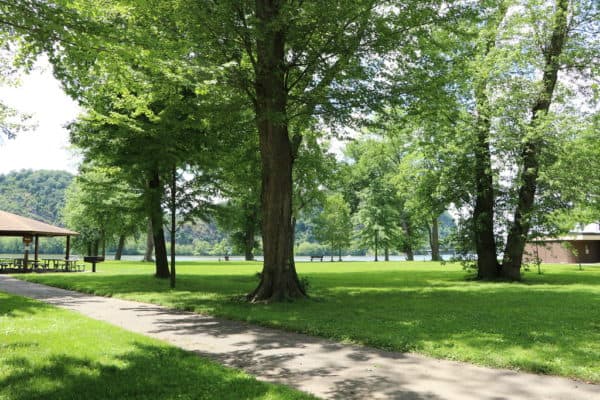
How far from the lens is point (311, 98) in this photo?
1364 centimetres

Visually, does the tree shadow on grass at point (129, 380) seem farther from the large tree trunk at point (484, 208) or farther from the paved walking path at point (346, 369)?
the large tree trunk at point (484, 208)

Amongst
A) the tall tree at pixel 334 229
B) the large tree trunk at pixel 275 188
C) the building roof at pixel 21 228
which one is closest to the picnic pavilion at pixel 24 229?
the building roof at pixel 21 228

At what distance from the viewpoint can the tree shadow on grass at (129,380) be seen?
5188mm

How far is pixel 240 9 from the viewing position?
1289cm

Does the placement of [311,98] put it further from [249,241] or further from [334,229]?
[334,229]

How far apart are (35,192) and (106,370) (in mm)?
159274

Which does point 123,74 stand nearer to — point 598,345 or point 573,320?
point 598,345

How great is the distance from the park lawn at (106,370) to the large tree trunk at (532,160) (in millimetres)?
17931

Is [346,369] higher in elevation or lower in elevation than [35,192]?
lower

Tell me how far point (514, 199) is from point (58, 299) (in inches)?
742

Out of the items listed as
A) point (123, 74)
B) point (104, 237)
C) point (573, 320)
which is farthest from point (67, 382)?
point (104, 237)

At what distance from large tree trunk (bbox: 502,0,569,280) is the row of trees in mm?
79

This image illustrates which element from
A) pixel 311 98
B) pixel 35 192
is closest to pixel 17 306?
pixel 311 98

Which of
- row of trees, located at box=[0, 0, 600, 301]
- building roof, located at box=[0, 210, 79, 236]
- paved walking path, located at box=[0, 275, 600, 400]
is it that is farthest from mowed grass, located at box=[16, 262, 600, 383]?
building roof, located at box=[0, 210, 79, 236]
